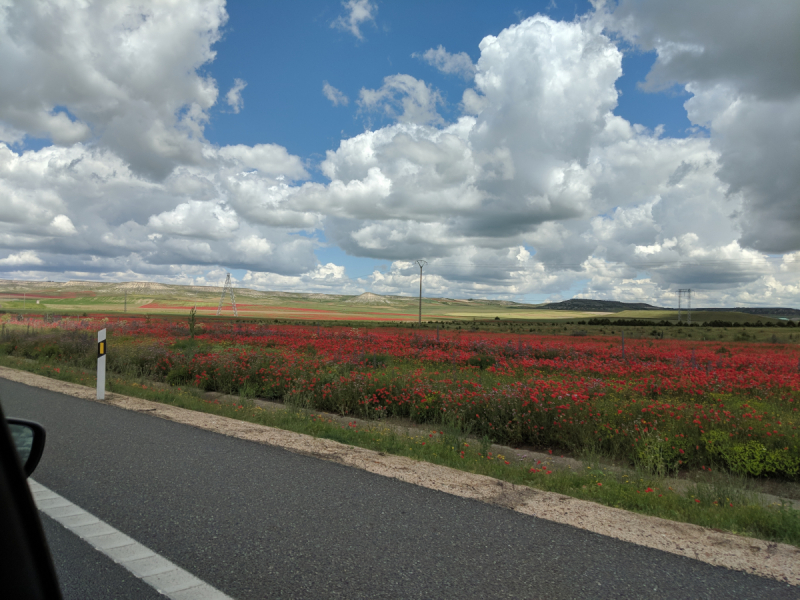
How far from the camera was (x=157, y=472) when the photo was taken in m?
5.48

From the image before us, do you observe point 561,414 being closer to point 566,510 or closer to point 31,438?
point 566,510

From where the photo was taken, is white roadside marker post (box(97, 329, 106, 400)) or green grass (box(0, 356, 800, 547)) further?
white roadside marker post (box(97, 329, 106, 400))

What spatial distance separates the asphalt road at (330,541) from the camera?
3.33m

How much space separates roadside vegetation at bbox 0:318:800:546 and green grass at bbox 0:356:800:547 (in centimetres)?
2

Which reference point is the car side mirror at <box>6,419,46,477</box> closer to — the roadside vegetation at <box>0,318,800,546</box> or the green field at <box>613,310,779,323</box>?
the roadside vegetation at <box>0,318,800,546</box>

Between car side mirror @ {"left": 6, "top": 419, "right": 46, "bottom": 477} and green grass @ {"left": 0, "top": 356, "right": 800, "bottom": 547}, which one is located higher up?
car side mirror @ {"left": 6, "top": 419, "right": 46, "bottom": 477}

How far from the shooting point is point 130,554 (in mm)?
3650

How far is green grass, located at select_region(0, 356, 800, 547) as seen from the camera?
15.1 ft

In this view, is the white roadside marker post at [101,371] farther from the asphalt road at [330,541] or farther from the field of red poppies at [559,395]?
the asphalt road at [330,541]

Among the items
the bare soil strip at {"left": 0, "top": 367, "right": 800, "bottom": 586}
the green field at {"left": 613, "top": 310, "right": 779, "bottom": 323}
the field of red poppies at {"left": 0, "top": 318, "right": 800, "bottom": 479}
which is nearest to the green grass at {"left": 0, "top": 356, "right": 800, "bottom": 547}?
the bare soil strip at {"left": 0, "top": 367, "right": 800, "bottom": 586}

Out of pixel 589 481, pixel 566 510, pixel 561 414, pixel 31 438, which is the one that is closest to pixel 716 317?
pixel 561 414

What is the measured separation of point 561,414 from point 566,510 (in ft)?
13.3

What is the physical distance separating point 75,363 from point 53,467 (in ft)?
42.4

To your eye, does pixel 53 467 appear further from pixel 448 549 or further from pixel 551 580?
pixel 551 580
